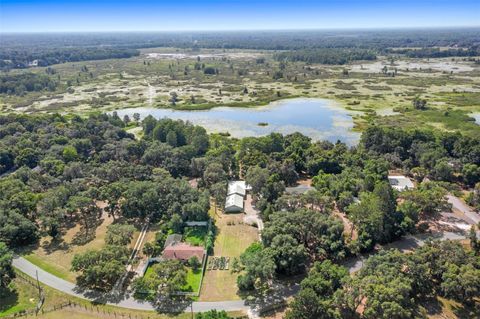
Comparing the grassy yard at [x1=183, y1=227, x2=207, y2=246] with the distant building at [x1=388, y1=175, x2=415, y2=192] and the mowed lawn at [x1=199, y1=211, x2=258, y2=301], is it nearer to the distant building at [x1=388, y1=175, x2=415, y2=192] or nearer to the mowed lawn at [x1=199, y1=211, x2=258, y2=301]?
the mowed lawn at [x1=199, y1=211, x2=258, y2=301]

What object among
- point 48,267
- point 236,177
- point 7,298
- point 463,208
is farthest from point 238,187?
point 463,208

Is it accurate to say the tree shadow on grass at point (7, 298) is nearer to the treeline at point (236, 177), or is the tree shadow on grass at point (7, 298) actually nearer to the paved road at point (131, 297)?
the paved road at point (131, 297)

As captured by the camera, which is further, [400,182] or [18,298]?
[400,182]

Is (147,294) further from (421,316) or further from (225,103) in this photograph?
(225,103)

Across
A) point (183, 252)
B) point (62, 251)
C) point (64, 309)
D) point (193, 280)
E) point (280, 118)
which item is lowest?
point (64, 309)

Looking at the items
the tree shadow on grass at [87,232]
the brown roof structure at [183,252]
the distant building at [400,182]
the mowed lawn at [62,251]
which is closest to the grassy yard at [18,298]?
the mowed lawn at [62,251]

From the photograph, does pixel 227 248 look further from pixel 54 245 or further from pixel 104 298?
pixel 54 245
